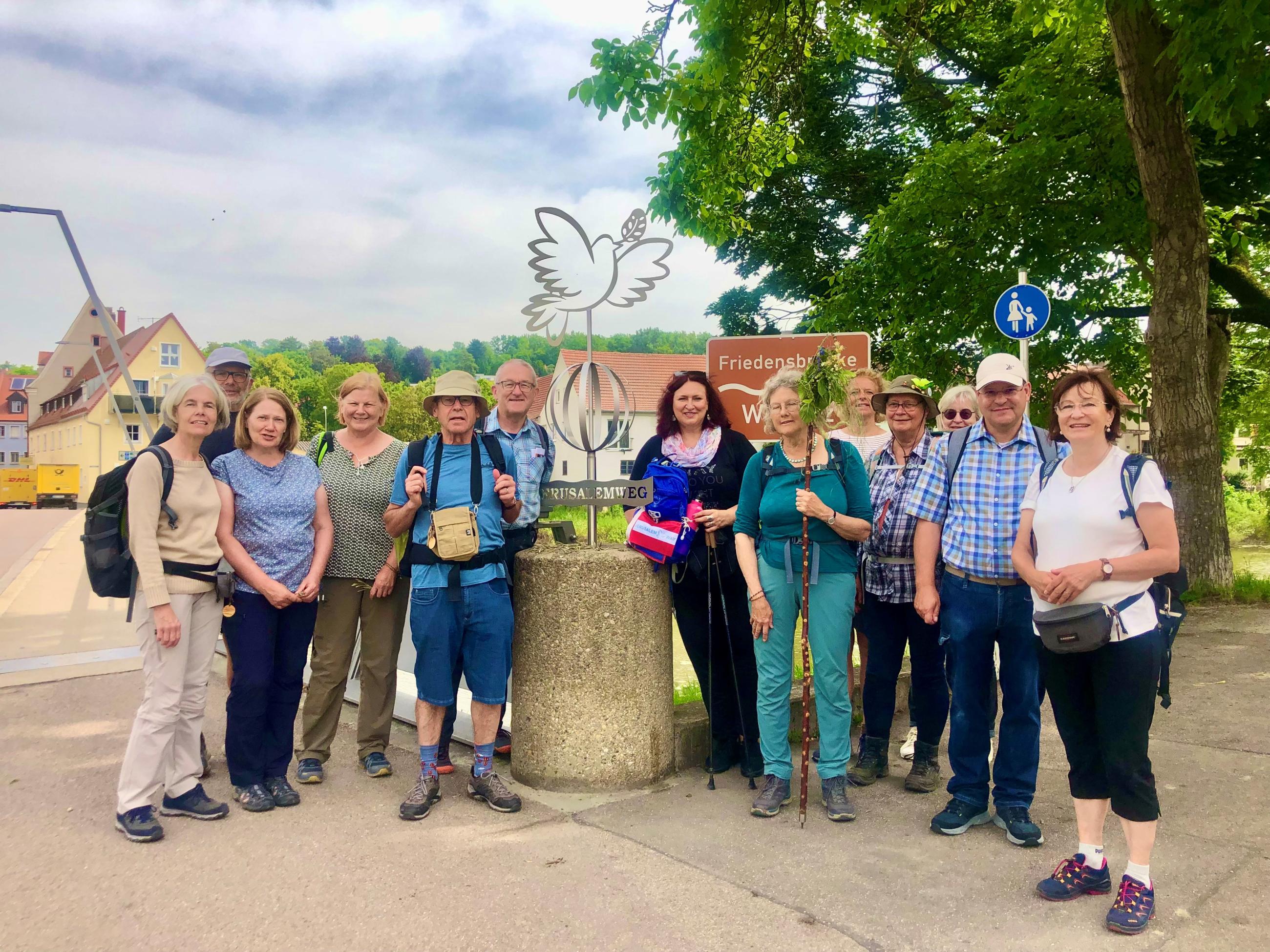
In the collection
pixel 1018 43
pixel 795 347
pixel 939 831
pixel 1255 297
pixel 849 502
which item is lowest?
pixel 939 831

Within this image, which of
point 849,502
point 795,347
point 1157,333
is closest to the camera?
point 849,502

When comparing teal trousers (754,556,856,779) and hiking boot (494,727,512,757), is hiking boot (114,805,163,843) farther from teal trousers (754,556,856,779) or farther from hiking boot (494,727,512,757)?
teal trousers (754,556,856,779)

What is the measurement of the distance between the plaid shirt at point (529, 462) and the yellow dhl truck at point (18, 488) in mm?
55909

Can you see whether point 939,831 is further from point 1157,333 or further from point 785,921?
point 1157,333

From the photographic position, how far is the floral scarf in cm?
470

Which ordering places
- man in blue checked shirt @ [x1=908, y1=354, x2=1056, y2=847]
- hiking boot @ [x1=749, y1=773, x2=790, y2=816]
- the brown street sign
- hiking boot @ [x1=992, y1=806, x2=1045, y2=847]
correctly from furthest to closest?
1. the brown street sign
2. hiking boot @ [x1=749, y1=773, x2=790, y2=816]
3. man in blue checked shirt @ [x1=908, y1=354, x2=1056, y2=847]
4. hiking boot @ [x1=992, y1=806, x2=1045, y2=847]

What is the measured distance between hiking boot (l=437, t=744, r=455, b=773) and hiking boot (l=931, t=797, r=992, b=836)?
2307 mm

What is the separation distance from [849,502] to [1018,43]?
15.4 m

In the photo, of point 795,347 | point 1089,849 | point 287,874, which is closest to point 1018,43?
point 795,347

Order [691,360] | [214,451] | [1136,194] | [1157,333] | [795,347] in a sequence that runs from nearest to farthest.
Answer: [214,451] < [795,347] < [1157,333] < [1136,194] < [691,360]

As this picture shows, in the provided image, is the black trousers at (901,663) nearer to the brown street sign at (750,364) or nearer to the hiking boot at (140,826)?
the brown street sign at (750,364)

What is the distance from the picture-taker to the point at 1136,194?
11578mm

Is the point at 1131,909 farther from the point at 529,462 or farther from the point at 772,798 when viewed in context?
the point at 529,462

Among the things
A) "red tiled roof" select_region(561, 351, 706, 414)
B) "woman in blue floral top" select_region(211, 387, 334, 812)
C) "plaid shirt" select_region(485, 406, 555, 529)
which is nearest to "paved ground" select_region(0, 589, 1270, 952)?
"woman in blue floral top" select_region(211, 387, 334, 812)
